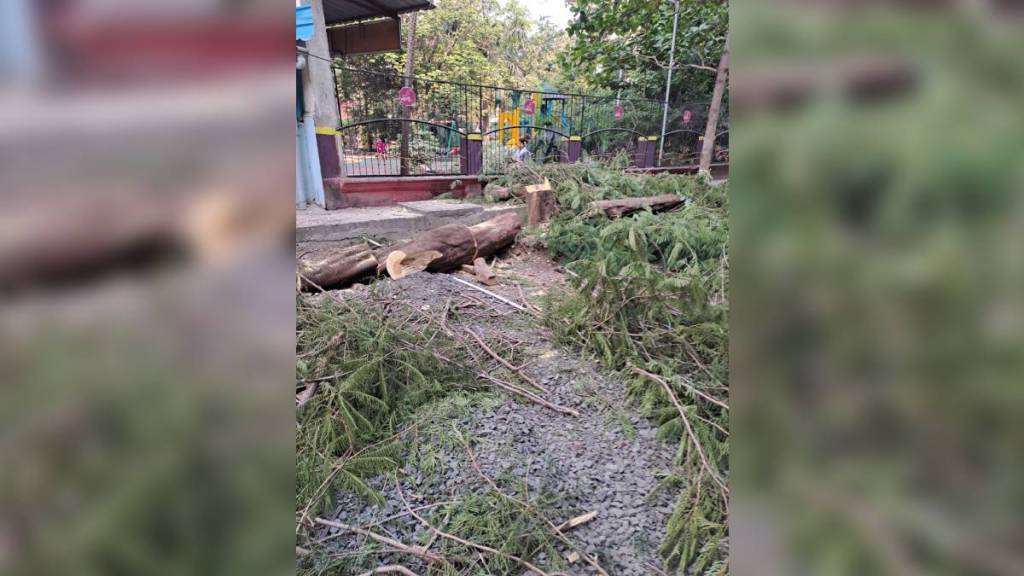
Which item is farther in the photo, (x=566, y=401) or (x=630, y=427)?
(x=566, y=401)

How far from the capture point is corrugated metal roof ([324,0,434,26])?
827 cm

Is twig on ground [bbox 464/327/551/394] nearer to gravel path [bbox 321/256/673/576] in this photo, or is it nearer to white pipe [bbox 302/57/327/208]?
gravel path [bbox 321/256/673/576]

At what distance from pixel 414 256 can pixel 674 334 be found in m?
3.06

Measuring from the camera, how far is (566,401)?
321 centimetres

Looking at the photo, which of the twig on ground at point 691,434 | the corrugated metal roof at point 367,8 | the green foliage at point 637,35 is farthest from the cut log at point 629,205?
the corrugated metal roof at point 367,8

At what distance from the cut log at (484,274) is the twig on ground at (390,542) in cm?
350

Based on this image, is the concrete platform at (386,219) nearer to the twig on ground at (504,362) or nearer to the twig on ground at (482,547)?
the twig on ground at (504,362)

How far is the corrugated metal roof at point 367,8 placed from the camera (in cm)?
827

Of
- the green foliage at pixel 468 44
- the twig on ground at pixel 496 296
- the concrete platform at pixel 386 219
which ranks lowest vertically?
the twig on ground at pixel 496 296

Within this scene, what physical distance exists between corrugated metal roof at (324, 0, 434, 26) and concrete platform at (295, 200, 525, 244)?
325 centimetres
